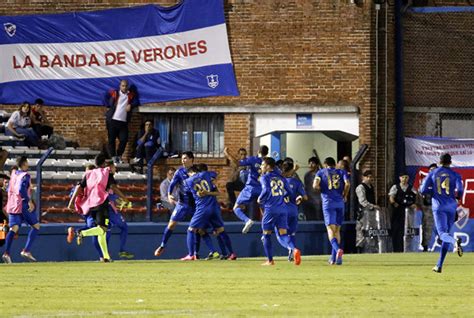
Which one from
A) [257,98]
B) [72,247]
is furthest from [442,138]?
[72,247]

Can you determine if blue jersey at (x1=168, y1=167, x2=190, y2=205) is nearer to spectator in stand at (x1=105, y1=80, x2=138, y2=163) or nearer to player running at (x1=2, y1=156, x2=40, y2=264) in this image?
player running at (x1=2, y1=156, x2=40, y2=264)

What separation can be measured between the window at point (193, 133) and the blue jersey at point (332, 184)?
1086 centimetres

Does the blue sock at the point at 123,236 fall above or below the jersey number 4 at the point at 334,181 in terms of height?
below

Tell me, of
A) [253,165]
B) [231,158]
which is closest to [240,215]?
[253,165]

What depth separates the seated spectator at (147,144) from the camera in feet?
122

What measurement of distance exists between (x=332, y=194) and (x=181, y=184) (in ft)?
11.7

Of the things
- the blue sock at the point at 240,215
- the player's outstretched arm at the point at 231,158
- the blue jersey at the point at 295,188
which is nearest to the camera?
the blue jersey at the point at 295,188

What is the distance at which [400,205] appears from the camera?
3659 cm

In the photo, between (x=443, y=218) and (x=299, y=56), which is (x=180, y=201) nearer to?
(x=443, y=218)

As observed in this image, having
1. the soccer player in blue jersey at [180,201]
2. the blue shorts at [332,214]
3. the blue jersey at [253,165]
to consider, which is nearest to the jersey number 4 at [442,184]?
the blue shorts at [332,214]

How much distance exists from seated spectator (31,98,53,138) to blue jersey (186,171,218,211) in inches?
292

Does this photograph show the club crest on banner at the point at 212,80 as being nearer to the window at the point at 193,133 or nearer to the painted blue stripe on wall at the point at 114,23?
the window at the point at 193,133

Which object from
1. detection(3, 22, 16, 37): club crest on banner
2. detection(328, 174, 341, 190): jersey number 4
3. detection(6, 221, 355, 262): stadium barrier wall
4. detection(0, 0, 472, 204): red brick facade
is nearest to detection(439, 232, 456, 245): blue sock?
detection(328, 174, 341, 190): jersey number 4

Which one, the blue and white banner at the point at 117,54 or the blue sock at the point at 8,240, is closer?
the blue sock at the point at 8,240
